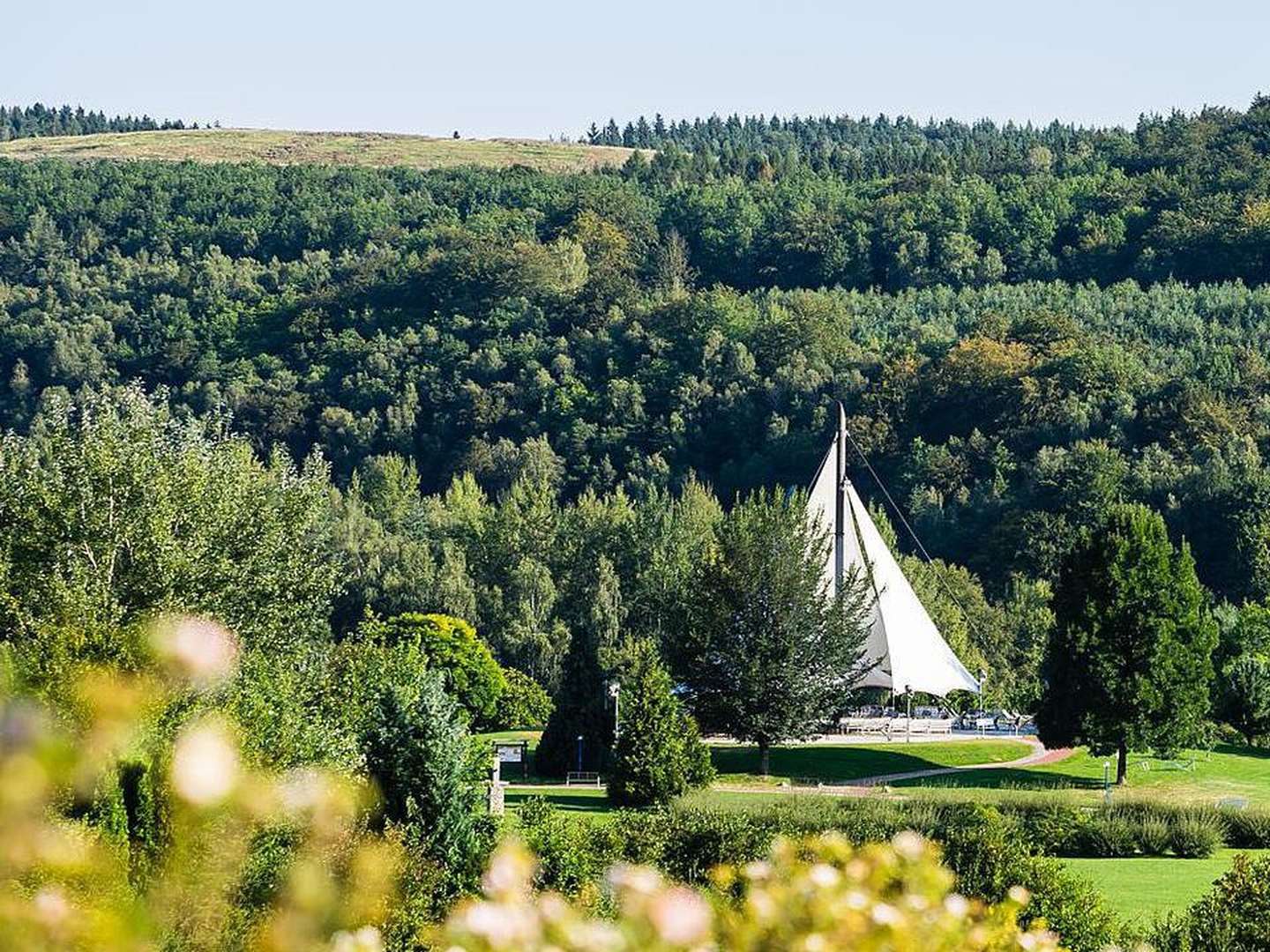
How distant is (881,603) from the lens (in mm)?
49094

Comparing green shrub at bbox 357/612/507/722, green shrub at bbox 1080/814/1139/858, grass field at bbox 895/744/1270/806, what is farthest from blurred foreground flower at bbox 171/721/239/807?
green shrub at bbox 357/612/507/722

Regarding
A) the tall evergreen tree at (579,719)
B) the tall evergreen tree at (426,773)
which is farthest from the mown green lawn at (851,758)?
the tall evergreen tree at (426,773)

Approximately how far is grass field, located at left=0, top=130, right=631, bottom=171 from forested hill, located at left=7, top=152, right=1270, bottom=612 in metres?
12.7

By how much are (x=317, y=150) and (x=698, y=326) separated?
80.3m

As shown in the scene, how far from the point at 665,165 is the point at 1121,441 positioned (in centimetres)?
8248

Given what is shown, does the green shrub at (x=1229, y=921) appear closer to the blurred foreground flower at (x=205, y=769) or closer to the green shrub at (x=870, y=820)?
the green shrub at (x=870, y=820)

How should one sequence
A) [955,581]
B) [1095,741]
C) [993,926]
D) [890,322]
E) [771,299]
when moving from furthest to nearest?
[771,299] < [890,322] < [955,581] < [1095,741] < [993,926]

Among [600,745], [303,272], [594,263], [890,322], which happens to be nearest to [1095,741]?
[600,745]

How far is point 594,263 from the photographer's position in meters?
126

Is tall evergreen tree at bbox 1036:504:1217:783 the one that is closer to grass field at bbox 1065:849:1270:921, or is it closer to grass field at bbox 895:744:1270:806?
grass field at bbox 895:744:1270:806

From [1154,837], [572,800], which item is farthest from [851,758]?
[1154,837]

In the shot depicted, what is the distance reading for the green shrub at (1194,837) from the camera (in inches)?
1214

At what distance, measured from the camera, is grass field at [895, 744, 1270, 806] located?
1512 inches

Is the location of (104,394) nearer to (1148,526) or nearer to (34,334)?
(1148,526)
